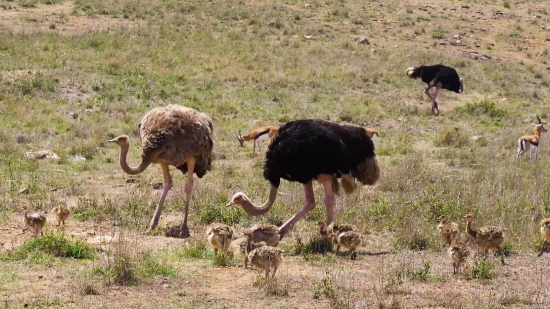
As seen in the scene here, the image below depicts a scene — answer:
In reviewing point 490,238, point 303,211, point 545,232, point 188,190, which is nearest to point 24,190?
point 188,190

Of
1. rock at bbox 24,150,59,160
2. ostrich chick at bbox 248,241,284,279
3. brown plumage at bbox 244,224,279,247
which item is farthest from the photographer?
rock at bbox 24,150,59,160

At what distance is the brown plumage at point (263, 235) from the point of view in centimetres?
917

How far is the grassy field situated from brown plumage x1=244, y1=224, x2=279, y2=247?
0.40 metres

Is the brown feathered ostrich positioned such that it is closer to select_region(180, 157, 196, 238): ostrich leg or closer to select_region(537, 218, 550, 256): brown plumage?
select_region(180, 157, 196, 238): ostrich leg

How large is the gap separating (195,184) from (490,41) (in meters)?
24.9

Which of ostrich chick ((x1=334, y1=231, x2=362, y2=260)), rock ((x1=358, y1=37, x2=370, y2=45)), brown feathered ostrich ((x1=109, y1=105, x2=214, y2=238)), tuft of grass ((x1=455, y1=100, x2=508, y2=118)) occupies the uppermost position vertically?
brown feathered ostrich ((x1=109, y1=105, x2=214, y2=238))

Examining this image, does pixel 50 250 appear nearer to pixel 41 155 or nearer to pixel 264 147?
pixel 41 155

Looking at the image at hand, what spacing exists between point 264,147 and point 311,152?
8678 millimetres

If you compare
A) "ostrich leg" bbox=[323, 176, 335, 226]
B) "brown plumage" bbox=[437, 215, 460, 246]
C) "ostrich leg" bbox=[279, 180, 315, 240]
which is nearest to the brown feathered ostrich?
"ostrich leg" bbox=[279, 180, 315, 240]

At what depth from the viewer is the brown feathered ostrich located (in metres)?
10.8

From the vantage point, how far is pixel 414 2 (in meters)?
41.6

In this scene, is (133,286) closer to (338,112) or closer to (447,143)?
(447,143)

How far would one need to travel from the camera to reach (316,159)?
10.1 meters

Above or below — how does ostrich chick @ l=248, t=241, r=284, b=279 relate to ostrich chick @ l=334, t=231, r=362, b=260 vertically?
above
